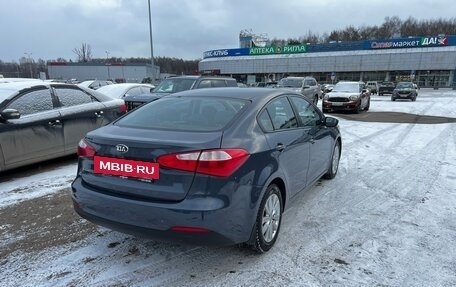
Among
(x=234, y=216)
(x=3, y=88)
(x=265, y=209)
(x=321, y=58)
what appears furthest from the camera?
(x=321, y=58)

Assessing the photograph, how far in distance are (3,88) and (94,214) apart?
4415mm

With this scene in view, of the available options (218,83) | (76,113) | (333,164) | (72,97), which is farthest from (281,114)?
(218,83)

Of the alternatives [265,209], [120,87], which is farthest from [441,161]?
[120,87]

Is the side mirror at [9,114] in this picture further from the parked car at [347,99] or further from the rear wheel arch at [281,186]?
the parked car at [347,99]

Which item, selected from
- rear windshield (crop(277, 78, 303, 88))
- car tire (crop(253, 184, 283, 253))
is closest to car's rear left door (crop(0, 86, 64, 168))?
car tire (crop(253, 184, 283, 253))

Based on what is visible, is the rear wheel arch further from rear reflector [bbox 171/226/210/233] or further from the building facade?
the building facade

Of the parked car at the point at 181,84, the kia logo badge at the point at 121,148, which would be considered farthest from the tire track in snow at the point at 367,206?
the parked car at the point at 181,84

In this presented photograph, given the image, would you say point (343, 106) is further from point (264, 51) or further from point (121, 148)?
point (264, 51)

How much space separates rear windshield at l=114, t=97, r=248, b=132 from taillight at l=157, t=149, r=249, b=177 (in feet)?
1.34

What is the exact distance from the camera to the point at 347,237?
12.8 ft

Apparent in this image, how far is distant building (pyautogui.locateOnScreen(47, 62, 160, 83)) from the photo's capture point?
89188 millimetres

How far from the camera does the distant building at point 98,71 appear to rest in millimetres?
89188

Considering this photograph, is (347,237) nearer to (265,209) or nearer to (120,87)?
(265,209)

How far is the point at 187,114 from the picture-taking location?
374 centimetres
